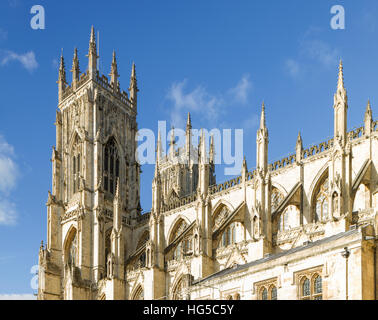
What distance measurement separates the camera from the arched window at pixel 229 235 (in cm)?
5225

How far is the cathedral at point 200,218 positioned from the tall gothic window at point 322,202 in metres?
0.07

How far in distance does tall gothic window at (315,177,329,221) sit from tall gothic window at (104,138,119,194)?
21.7m

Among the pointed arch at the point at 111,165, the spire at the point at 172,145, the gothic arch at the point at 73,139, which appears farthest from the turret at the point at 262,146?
the spire at the point at 172,145

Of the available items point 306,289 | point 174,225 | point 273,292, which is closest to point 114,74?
point 174,225

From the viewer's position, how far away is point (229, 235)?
52562mm

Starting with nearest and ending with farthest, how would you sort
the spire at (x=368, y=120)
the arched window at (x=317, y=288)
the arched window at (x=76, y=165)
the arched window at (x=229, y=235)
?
the arched window at (x=317, y=288)
the spire at (x=368, y=120)
the arched window at (x=229, y=235)
the arched window at (x=76, y=165)

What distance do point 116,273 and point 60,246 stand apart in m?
8.81

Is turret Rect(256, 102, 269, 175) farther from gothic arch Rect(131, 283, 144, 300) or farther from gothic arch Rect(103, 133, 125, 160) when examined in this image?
gothic arch Rect(103, 133, 125, 160)

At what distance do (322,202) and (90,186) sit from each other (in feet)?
70.2

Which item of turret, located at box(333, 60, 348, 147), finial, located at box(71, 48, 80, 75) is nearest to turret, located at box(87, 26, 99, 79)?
finial, located at box(71, 48, 80, 75)

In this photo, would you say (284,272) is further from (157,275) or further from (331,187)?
(157,275)

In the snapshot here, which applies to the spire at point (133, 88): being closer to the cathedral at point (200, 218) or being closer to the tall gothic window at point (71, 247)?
the cathedral at point (200, 218)
